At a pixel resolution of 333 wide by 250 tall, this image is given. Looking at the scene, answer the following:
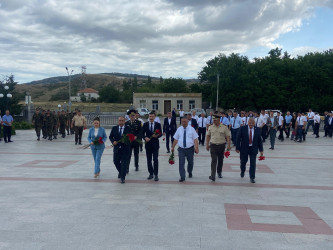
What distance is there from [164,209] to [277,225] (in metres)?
2.05

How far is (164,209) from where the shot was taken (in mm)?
6113

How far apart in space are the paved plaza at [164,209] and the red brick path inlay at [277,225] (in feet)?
0.05

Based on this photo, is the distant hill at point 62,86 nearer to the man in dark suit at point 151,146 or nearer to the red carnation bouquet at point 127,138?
the man in dark suit at point 151,146

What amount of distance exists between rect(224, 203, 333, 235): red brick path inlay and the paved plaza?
16mm

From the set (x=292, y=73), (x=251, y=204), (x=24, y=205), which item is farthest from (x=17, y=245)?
(x=292, y=73)

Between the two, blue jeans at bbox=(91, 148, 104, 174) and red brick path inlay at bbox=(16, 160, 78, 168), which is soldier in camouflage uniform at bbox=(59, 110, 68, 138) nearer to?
red brick path inlay at bbox=(16, 160, 78, 168)

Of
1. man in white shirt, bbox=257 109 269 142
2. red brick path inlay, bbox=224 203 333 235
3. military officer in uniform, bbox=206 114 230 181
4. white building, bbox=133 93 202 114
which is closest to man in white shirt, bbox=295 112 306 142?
man in white shirt, bbox=257 109 269 142

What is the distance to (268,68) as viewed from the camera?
165 ft

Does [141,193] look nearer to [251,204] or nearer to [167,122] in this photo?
[251,204]

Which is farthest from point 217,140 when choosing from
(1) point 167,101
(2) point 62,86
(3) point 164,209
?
(2) point 62,86

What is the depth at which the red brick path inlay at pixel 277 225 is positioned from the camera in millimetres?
5156

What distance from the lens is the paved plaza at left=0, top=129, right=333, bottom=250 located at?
4.69 m

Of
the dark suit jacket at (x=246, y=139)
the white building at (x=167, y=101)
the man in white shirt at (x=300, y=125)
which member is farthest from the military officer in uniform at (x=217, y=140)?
the white building at (x=167, y=101)

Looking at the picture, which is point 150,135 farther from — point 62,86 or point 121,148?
point 62,86
